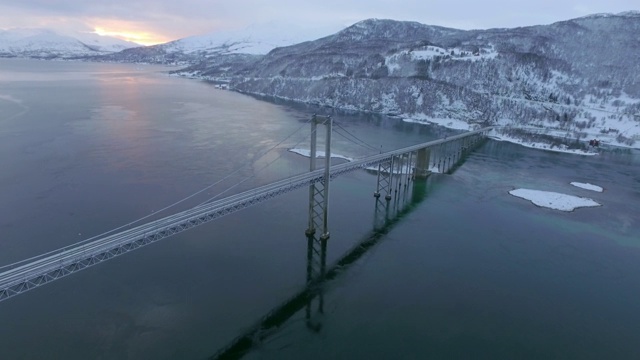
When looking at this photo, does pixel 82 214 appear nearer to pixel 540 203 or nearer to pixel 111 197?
pixel 111 197

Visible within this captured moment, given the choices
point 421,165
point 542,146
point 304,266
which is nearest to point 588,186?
point 421,165

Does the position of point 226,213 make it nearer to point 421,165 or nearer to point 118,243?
point 118,243

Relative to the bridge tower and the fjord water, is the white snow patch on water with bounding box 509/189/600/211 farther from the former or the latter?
the bridge tower

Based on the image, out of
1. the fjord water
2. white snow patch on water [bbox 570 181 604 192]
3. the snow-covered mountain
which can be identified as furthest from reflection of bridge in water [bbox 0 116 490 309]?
the snow-covered mountain

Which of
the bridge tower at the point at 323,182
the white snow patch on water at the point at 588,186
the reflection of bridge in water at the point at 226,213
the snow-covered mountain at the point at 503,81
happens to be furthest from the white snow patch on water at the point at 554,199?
the snow-covered mountain at the point at 503,81

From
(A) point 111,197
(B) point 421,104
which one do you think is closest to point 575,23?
(B) point 421,104

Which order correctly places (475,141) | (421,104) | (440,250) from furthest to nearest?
(421,104) → (475,141) → (440,250)
